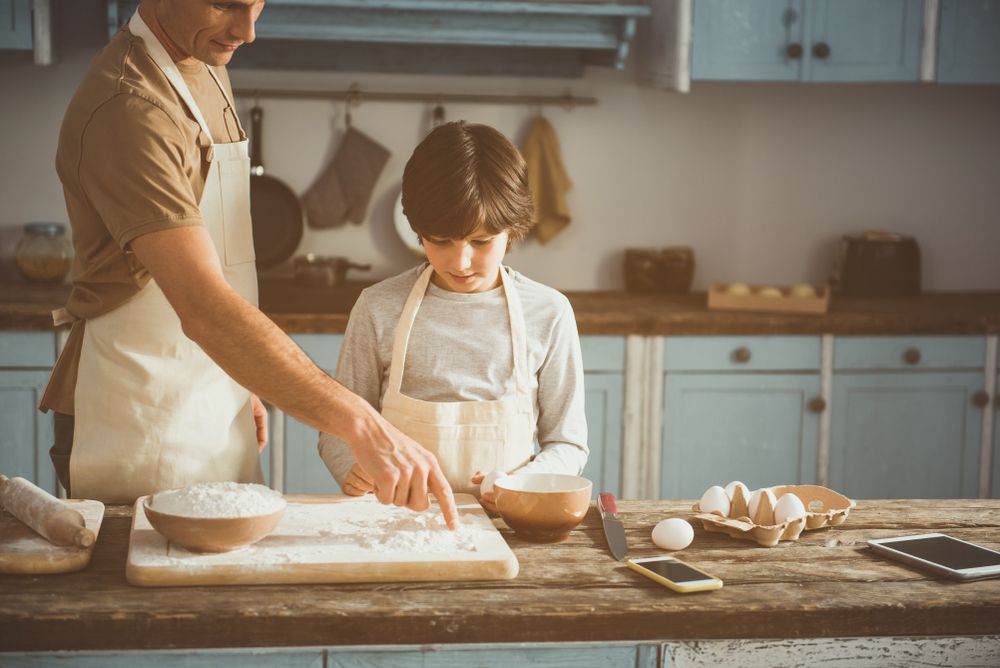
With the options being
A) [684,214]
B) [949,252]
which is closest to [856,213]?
[949,252]

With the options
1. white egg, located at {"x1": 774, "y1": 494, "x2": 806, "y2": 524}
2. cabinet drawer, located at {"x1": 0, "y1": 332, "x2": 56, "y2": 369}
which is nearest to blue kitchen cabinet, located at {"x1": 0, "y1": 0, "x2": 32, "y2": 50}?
Answer: cabinet drawer, located at {"x1": 0, "y1": 332, "x2": 56, "y2": 369}

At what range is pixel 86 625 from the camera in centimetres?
120

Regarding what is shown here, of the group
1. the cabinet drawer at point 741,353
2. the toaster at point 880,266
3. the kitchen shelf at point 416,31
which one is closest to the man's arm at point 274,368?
the kitchen shelf at point 416,31

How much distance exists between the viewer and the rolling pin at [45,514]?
4.46ft

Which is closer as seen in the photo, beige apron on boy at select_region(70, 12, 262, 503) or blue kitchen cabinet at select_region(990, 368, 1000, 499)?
beige apron on boy at select_region(70, 12, 262, 503)

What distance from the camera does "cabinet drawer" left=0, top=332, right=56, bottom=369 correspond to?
2.99 meters

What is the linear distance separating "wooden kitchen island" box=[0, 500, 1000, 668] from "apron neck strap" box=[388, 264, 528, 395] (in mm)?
541

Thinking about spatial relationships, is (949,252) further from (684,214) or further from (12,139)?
(12,139)

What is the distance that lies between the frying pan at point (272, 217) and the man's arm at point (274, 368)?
6.43 feet

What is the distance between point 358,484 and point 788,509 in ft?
2.00

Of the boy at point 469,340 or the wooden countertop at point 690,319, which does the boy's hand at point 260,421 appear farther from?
the wooden countertop at point 690,319

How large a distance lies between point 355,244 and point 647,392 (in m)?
1.08

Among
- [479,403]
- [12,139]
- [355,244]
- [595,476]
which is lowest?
[595,476]

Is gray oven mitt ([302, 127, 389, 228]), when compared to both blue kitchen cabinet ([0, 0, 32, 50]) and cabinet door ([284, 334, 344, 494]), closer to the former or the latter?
cabinet door ([284, 334, 344, 494])
